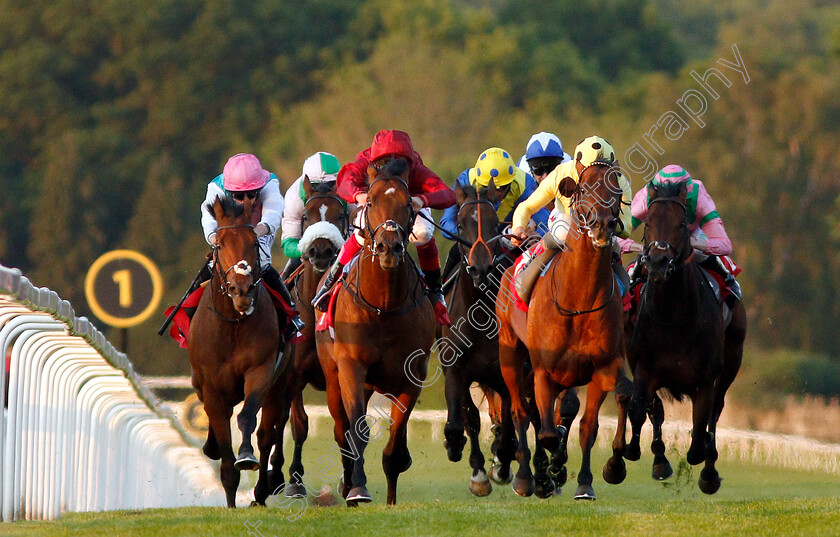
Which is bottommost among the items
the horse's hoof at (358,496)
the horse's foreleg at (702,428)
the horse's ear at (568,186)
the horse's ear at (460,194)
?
the horse's hoof at (358,496)

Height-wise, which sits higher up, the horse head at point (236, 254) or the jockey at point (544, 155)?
the jockey at point (544, 155)

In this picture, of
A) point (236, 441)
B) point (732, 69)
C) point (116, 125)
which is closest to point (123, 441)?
point (236, 441)

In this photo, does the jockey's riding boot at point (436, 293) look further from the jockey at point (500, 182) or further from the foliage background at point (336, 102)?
the foliage background at point (336, 102)

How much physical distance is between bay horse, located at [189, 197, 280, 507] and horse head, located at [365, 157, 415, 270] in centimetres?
74

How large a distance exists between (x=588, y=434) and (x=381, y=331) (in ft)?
4.22

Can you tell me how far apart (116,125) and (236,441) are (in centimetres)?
2777

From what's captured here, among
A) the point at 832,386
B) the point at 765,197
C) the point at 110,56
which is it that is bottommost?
the point at 832,386

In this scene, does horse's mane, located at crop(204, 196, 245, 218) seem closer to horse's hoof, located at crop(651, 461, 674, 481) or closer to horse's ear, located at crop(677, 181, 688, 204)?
horse's ear, located at crop(677, 181, 688, 204)

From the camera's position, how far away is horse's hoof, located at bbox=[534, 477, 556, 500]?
9.16m

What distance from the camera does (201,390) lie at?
871 centimetres

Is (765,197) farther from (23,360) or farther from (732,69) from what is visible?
(23,360)

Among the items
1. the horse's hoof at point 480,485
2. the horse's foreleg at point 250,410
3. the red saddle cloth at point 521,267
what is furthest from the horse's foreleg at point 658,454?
the horse's foreleg at point 250,410

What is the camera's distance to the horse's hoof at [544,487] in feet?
30.0

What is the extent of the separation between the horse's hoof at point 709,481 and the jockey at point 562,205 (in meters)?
1.60
